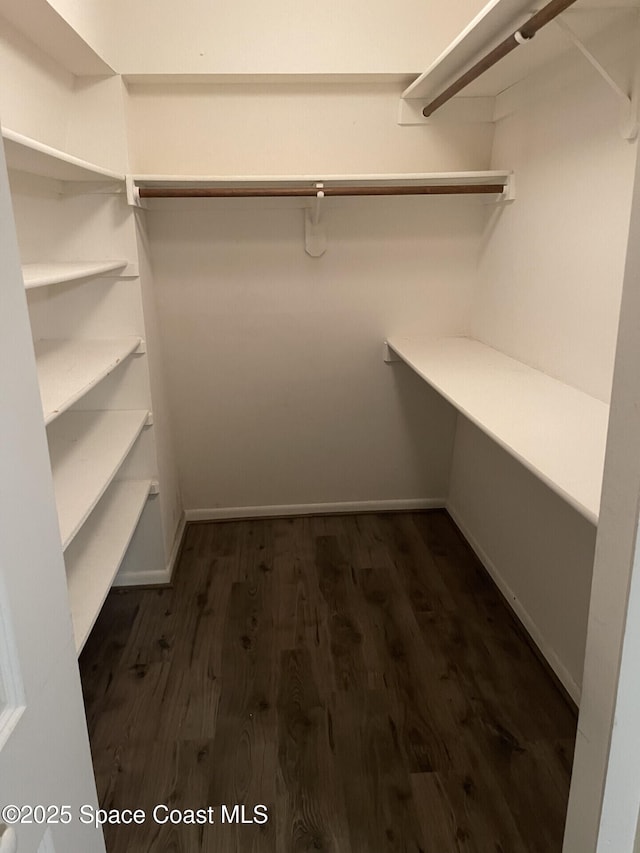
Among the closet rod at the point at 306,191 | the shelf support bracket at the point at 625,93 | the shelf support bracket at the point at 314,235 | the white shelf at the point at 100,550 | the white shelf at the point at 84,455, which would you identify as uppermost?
the shelf support bracket at the point at 625,93

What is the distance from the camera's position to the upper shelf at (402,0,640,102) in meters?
1.59

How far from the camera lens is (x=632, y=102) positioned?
1603 mm

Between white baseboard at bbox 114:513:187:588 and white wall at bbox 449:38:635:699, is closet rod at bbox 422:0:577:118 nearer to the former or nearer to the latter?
white wall at bbox 449:38:635:699

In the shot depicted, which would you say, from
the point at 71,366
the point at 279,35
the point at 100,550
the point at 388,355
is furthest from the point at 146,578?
the point at 279,35

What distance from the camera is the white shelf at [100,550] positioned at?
174 centimetres

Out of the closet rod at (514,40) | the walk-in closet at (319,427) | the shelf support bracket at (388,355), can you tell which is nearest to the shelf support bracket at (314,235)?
the walk-in closet at (319,427)

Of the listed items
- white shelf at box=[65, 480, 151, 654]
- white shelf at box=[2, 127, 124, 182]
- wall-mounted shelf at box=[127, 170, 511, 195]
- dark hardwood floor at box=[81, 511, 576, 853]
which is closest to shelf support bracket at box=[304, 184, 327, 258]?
wall-mounted shelf at box=[127, 170, 511, 195]

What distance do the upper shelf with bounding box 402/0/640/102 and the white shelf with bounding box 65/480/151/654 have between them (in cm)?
190

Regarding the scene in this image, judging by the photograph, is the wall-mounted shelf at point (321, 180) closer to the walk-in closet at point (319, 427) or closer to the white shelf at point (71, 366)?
the walk-in closet at point (319, 427)

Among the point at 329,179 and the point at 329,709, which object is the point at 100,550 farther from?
the point at 329,179

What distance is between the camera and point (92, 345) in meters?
2.38

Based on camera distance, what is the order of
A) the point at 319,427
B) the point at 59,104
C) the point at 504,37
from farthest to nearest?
the point at 319,427 < the point at 59,104 < the point at 504,37

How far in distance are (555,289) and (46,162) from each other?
1.66 metres

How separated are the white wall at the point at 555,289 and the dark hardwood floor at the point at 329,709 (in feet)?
0.73
